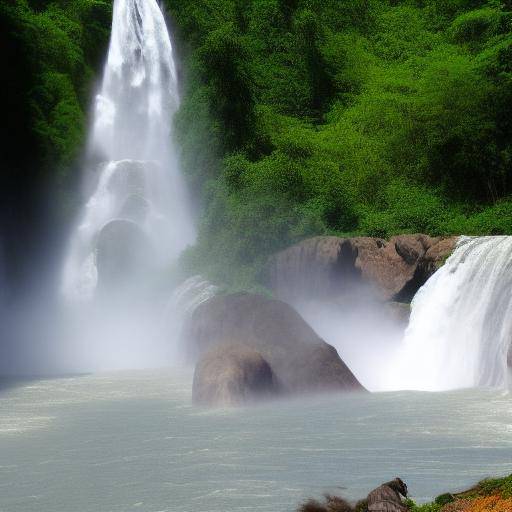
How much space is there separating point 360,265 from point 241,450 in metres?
12.1

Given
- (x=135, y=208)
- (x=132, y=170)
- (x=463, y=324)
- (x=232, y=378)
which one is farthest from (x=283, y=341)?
(x=132, y=170)

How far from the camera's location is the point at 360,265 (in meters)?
22.7

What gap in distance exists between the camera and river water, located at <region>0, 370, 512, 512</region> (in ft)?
29.8

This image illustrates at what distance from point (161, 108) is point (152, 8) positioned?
269 inches

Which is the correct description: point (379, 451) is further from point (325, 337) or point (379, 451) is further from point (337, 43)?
point (337, 43)

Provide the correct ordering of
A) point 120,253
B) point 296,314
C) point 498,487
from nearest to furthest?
point 498,487 → point 296,314 → point 120,253

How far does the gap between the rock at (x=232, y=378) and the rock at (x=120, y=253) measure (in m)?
19.1

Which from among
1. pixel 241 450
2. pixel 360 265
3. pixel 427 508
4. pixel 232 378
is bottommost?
pixel 427 508

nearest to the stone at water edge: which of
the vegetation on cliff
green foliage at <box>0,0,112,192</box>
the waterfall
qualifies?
the vegetation on cliff

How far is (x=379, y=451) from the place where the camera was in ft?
35.3

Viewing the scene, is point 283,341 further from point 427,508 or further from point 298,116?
point 298,116

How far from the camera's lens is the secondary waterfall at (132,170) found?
36.2 m

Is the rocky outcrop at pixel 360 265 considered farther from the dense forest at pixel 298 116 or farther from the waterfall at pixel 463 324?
the dense forest at pixel 298 116

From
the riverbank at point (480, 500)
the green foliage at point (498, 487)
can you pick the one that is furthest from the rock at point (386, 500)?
the green foliage at point (498, 487)
